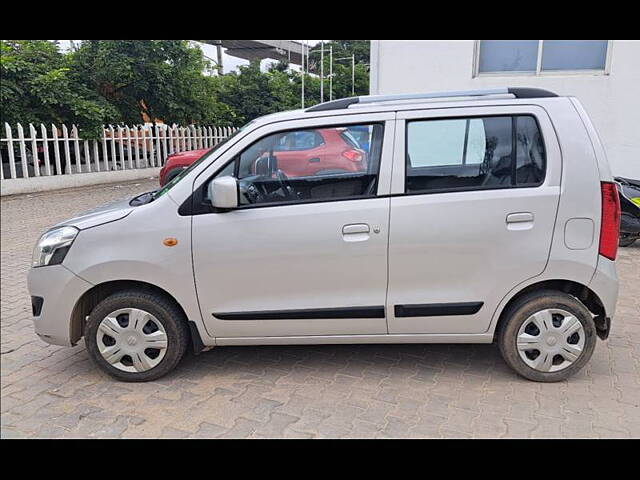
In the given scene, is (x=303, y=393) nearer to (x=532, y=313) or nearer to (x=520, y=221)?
(x=532, y=313)

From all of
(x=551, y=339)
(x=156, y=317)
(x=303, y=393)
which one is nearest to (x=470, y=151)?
(x=551, y=339)

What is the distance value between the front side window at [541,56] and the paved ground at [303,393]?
22.0 ft

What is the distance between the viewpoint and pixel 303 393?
3322 mm

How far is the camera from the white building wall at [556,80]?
877cm

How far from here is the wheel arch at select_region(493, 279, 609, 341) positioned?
3360 millimetres

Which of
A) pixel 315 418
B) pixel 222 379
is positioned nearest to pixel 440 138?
pixel 315 418

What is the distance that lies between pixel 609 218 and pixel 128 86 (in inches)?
525

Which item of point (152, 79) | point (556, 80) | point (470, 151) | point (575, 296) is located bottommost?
point (575, 296)

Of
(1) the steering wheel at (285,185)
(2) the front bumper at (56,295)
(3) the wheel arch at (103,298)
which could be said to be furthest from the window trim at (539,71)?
(2) the front bumper at (56,295)

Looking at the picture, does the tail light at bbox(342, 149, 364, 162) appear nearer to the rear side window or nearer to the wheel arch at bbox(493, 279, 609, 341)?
the rear side window

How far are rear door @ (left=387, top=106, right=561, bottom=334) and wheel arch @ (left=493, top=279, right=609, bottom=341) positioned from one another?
0.13 m

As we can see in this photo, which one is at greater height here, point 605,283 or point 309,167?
point 309,167

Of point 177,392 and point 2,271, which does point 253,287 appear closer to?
point 177,392

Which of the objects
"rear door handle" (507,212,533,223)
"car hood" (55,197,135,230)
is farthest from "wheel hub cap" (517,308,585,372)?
"car hood" (55,197,135,230)
